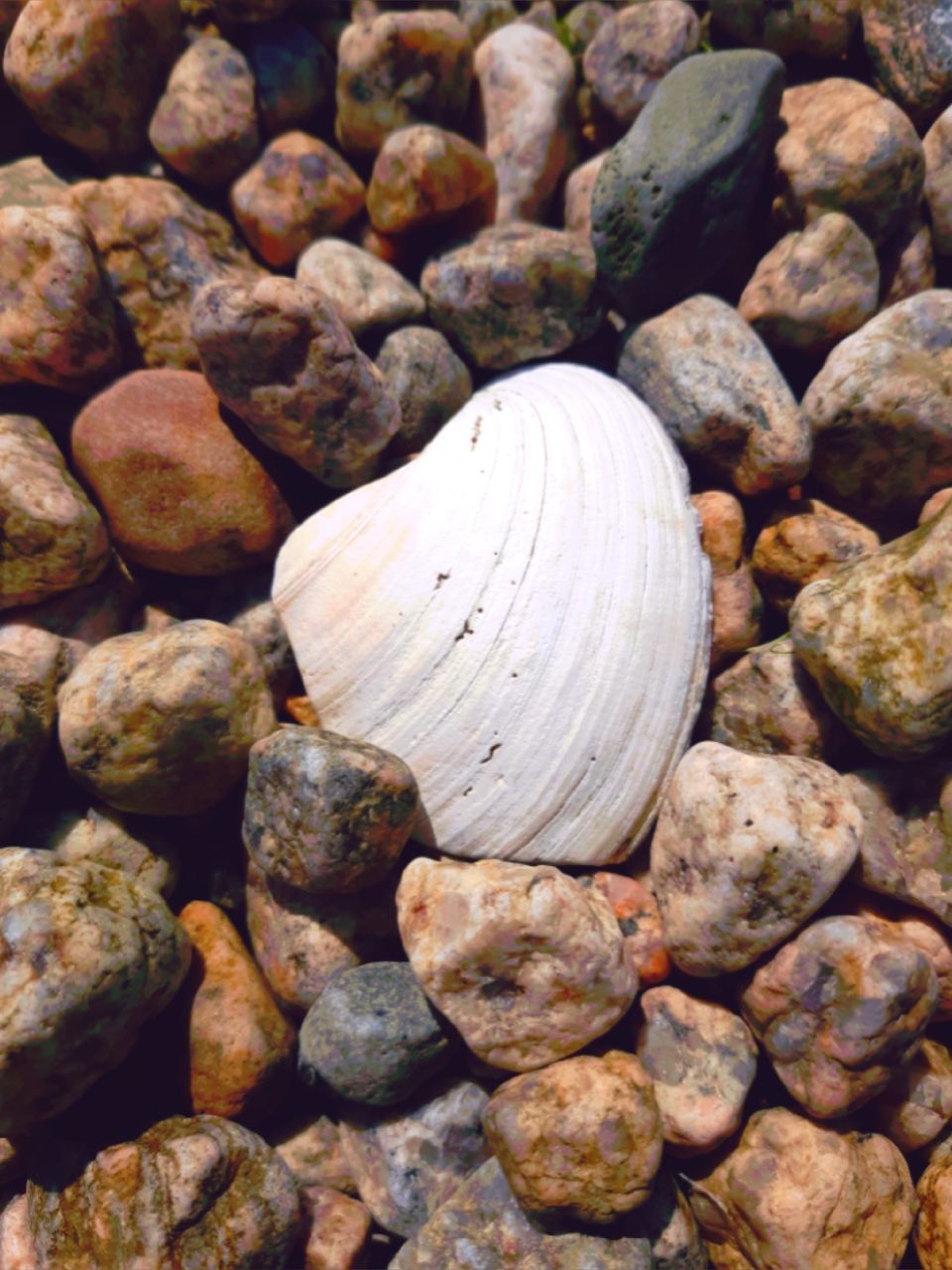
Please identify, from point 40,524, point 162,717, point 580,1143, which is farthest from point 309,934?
point 40,524

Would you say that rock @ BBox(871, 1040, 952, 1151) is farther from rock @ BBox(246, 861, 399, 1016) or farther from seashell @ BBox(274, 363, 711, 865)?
rock @ BBox(246, 861, 399, 1016)

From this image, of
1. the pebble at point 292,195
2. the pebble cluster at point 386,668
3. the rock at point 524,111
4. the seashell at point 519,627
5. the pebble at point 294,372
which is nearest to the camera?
the pebble cluster at point 386,668

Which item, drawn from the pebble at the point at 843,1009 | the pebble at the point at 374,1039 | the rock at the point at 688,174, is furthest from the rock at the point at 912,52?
the pebble at the point at 374,1039

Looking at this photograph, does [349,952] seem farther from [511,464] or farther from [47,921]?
[511,464]

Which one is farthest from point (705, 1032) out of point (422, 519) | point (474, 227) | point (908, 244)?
point (474, 227)

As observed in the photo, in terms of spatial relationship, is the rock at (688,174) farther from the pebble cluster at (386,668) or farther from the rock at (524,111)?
the rock at (524,111)
